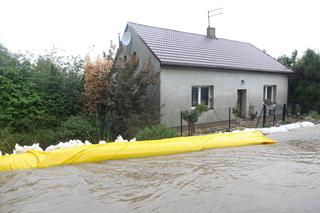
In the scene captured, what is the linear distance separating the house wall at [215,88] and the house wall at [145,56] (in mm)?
223

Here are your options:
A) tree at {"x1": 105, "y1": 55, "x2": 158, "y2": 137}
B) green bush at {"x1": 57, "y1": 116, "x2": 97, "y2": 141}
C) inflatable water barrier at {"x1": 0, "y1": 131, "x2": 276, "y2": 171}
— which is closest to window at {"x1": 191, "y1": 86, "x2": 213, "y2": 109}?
tree at {"x1": 105, "y1": 55, "x2": 158, "y2": 137}

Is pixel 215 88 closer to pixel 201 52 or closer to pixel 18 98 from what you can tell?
pixel 201 52

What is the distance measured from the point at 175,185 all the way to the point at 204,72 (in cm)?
933

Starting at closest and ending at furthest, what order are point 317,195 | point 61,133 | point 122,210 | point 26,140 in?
point 122,210 → point 317,195 → point 26,140 → point 61,133

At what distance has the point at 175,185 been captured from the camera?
5.02 metres

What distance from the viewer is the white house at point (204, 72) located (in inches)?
486

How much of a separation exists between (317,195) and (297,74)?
51.0ft

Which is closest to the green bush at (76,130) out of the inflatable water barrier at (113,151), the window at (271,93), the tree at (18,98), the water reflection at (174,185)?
the tree at (18,98)

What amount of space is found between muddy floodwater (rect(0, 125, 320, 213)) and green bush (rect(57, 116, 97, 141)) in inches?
115

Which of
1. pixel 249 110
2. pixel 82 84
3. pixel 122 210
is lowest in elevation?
pixel 122 210

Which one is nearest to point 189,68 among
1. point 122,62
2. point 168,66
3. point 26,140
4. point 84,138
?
point 168,66

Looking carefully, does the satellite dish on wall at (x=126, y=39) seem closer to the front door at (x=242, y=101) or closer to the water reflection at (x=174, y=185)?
the front door at (x=242, y=101)

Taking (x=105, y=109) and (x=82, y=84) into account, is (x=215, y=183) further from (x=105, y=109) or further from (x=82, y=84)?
(x=82, y=84)

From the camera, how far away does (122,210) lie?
403cm
